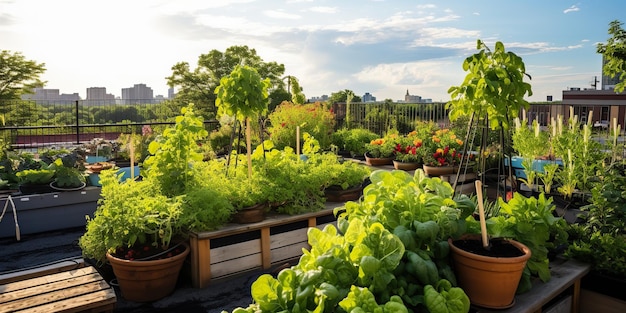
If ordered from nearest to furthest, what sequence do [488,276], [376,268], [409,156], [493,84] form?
1. [376,268]
2. [488,276]
3. [493,84]
4. [409,156]

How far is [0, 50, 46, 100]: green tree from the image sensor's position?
27.7 metres

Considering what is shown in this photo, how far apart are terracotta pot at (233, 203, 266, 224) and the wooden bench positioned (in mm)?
1075

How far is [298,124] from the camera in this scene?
26.8 feet

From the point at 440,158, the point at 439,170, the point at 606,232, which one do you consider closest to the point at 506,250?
the point at 606,232

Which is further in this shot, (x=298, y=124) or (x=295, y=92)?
(x=295, y=92)

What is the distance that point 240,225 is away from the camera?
3.63 metres

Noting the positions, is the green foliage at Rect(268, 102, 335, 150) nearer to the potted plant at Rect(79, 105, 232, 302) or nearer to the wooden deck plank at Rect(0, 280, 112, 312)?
the potted plant at Rect(79, 105, 232, 302)

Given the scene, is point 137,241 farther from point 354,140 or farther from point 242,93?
point 354,140

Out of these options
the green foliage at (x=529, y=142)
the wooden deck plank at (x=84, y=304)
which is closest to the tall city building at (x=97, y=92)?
the green foliage at (x=529, y=142)

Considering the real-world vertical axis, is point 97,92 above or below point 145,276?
above

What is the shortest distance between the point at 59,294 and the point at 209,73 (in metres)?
38.3

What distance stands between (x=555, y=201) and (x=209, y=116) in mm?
36239

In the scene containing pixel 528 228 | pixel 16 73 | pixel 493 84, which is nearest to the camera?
pixel 528 228

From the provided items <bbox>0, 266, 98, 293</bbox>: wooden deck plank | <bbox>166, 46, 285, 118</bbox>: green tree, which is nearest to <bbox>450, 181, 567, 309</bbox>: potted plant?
<bbox>0, 266, 98, 293</bbox>: wooden deck plank
